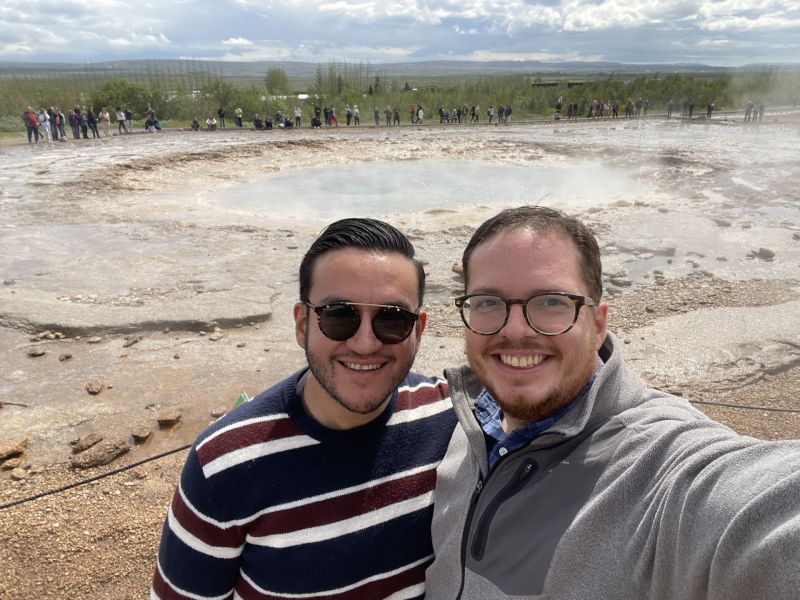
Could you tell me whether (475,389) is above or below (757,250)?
above

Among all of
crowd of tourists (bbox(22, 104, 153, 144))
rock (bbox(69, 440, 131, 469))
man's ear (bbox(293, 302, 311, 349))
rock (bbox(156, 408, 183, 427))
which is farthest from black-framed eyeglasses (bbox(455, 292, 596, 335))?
crowd of tourists (bbox(22, 104, 153, 144))

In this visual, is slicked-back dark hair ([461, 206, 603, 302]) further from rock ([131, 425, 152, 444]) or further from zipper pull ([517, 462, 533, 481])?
rock ([131, 425, 152, 444])

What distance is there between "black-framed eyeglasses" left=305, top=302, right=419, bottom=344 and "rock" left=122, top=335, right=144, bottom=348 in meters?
4.83

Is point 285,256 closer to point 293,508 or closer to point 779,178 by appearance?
point 293,508

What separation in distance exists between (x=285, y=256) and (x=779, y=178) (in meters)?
14.5

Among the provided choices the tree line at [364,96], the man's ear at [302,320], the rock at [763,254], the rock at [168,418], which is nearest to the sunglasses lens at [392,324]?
the man's ear at [302,320]

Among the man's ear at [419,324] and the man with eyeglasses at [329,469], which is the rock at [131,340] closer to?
the man with eyeglasses at [329,469]

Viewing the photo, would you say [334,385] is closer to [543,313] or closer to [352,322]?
[352,322]

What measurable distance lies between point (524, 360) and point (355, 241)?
1.99ft

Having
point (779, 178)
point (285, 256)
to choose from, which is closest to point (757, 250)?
point (285, 256)

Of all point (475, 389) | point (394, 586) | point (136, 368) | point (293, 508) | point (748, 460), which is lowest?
point (136, 368)

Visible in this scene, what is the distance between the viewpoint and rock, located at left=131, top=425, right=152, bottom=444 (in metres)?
4.23

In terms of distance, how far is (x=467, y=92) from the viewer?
140ft

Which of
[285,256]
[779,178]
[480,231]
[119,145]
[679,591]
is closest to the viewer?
[679,591]
